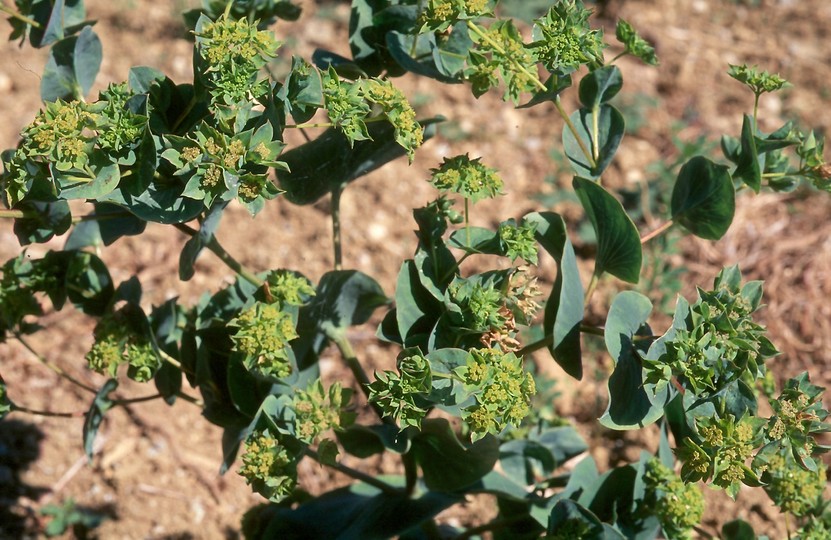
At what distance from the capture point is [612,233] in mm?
1903

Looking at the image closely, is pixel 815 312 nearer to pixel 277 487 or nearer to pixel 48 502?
pixel 277 487

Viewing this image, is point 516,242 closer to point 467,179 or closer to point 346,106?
point 467,179

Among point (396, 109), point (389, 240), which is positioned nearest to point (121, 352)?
point (396, 109)

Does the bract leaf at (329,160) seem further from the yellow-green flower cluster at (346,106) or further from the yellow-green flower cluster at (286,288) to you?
the yellow-green flower cluster at (346,106)

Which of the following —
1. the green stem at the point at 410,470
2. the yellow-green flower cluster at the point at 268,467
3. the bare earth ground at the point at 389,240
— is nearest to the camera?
the yellow-green flower cluster at the point at 268,467

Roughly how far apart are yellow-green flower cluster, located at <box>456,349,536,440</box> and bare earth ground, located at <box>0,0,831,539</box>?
1.49 m

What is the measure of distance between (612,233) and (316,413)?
0.73 m

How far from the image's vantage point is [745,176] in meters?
1.96

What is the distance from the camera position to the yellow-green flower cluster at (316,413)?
5.95 feet

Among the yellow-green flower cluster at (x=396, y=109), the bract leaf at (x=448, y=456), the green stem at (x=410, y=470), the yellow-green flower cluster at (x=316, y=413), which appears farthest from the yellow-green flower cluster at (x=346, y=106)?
the green stem at (x=410, y=470)

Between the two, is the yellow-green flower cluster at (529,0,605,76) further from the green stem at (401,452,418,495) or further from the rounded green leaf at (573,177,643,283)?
the green stem at (401,452,418,495)

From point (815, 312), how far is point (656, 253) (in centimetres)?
74

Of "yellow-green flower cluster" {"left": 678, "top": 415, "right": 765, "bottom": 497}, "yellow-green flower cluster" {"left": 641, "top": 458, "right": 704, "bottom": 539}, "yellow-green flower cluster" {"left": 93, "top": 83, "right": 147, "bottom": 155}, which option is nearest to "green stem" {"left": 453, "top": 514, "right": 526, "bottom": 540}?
"yellow-green flower cluster" {"left": 641, "top": 458, "right": 704, "bottom": 539}

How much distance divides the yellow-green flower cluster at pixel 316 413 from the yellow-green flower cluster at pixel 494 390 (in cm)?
35
